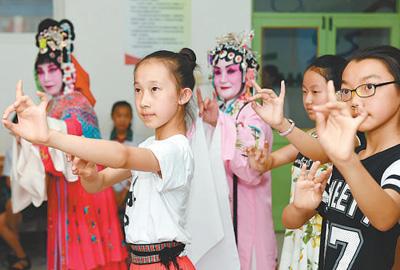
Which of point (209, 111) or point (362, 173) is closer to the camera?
point (362, 173)

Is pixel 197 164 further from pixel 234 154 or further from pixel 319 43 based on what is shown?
pixel 319 43

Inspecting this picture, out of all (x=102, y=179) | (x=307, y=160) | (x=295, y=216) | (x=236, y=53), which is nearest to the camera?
(x=295, y=216)

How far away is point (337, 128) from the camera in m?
1.08

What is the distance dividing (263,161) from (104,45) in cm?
230

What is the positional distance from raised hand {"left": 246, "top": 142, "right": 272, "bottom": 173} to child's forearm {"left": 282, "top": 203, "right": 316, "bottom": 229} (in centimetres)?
76

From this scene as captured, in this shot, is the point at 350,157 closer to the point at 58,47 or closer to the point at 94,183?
the point at 94,183

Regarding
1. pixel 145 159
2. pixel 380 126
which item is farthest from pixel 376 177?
pixel 145 159

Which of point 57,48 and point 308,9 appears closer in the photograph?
point 57,48

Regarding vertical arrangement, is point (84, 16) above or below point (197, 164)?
above

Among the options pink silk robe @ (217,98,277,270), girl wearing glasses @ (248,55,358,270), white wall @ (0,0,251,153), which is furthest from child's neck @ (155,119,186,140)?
white wall @ (0,0,251,153)

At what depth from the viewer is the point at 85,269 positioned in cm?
254

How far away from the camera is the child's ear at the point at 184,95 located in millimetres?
1597

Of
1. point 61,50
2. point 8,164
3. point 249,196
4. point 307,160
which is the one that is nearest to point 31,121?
point 307,160

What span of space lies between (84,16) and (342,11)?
2223mm
